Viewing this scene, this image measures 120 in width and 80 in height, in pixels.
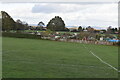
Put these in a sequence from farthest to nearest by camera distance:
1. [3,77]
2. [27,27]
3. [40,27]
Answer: [40,27] < [27,27] < [3,77]

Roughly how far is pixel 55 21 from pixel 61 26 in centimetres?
297

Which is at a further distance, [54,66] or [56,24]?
[56,24]

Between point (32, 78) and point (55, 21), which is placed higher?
point (55, 21)

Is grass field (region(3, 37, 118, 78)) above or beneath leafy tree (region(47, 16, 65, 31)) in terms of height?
beneath

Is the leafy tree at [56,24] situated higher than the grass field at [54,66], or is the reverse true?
the leafy tree at [56,24]

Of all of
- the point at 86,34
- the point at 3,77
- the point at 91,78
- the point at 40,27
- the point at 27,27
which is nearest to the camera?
the point at 3,77

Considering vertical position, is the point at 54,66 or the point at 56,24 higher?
the point at 56,24

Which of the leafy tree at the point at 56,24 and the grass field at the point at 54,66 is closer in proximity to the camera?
the grass field at the point at 54,66

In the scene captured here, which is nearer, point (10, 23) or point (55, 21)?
point (10, 23)

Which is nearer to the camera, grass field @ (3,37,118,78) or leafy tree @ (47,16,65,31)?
grass field @ (3,37,118,78)

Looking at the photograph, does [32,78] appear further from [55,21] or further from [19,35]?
[55,21]

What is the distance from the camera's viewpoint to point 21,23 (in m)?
83.6

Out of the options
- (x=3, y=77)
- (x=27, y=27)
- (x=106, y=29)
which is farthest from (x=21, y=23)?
(x=3, y=77)

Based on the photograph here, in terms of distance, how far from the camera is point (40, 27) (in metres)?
99.8
